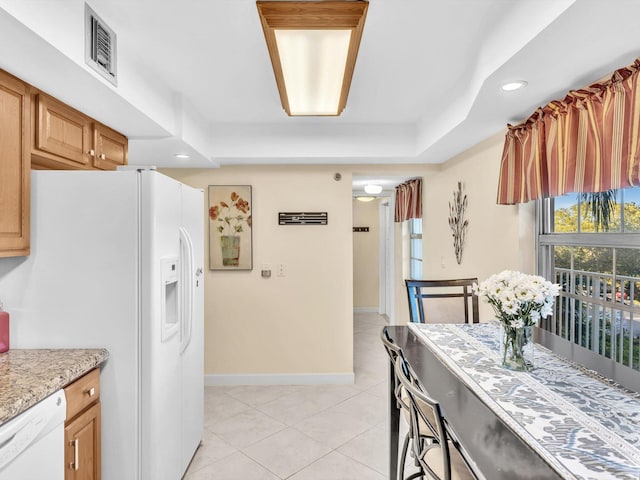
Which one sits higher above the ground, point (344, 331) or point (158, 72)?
point (158, 72)

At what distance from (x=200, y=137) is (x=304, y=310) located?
1.92 m

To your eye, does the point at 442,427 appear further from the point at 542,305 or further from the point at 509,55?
the point at 509,55

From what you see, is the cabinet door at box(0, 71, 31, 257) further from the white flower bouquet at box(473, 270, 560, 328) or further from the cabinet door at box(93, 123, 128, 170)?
the white flower bouquet at box(473, 270, 560, 328)

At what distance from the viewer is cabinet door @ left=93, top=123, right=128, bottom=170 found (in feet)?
7.67

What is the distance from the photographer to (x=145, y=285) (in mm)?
1903

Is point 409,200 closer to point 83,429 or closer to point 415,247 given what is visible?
point 415,247

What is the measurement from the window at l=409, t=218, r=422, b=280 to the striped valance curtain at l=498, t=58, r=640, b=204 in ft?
8.60

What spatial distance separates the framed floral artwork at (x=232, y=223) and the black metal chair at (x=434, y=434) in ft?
8.67

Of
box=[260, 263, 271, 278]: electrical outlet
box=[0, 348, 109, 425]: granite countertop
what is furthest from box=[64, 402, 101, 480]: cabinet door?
box=[260, 263, 271, 278]: electrical outlet

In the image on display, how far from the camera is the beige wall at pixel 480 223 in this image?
2.61 m

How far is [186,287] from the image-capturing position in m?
2.38

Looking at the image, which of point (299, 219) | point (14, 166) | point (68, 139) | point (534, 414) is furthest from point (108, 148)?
point (534, 414)

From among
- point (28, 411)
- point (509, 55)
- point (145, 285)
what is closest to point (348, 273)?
point (145, 285)

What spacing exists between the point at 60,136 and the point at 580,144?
8.58 ft
